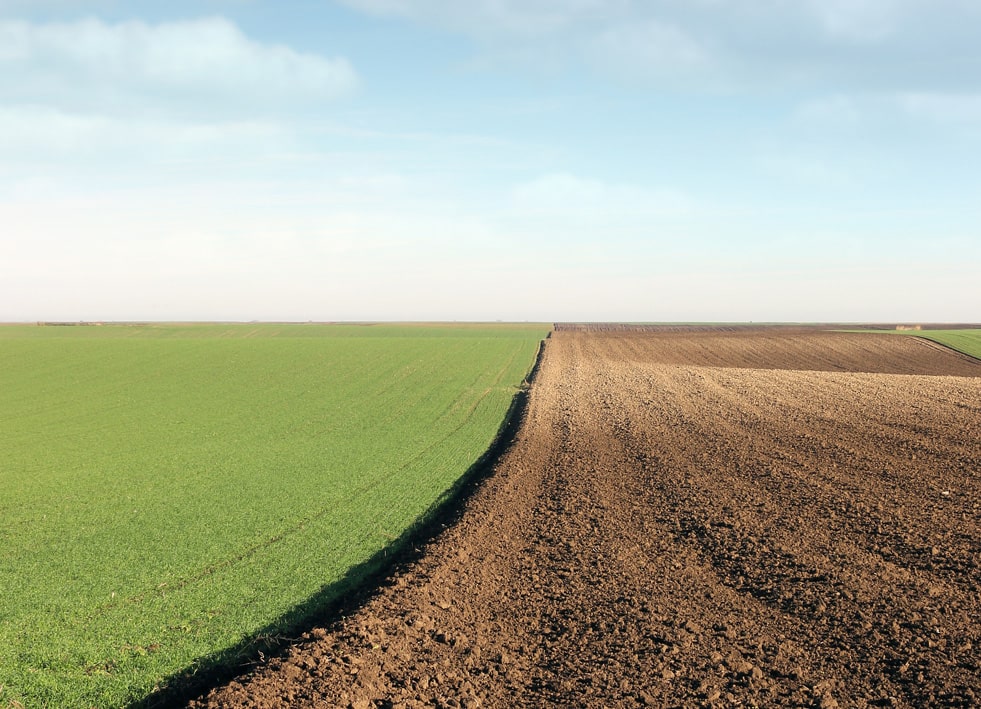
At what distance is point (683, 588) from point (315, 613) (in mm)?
5200

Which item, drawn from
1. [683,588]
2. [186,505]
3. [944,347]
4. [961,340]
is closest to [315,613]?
[683,588]

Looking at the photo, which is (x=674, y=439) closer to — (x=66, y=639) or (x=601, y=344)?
(x=66, y=639)

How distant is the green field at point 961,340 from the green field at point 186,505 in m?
51.3

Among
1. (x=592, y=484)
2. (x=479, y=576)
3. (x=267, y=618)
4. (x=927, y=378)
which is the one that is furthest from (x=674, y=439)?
(x=927, y=378)

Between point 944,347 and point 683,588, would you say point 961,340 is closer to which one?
point 944,347

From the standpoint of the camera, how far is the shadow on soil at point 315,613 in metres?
7.14

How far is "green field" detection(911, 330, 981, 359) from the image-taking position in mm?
62281

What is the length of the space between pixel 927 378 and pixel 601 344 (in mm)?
32424

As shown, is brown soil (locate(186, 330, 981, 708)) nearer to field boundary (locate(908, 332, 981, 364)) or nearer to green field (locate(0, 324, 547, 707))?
green field (locate(0, 324, 547, 707))

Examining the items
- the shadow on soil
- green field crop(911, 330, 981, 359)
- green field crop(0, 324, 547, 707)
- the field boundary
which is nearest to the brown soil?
the shadow on soil

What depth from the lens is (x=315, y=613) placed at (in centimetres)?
899

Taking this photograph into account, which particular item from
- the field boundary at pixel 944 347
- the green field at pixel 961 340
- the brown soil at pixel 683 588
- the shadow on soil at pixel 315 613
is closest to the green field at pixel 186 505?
the shadow on soil at pixel 315 613

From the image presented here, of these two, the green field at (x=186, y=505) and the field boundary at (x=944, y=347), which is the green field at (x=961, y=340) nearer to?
the field boundary at (x=944, y=347)

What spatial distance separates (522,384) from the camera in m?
37.5
